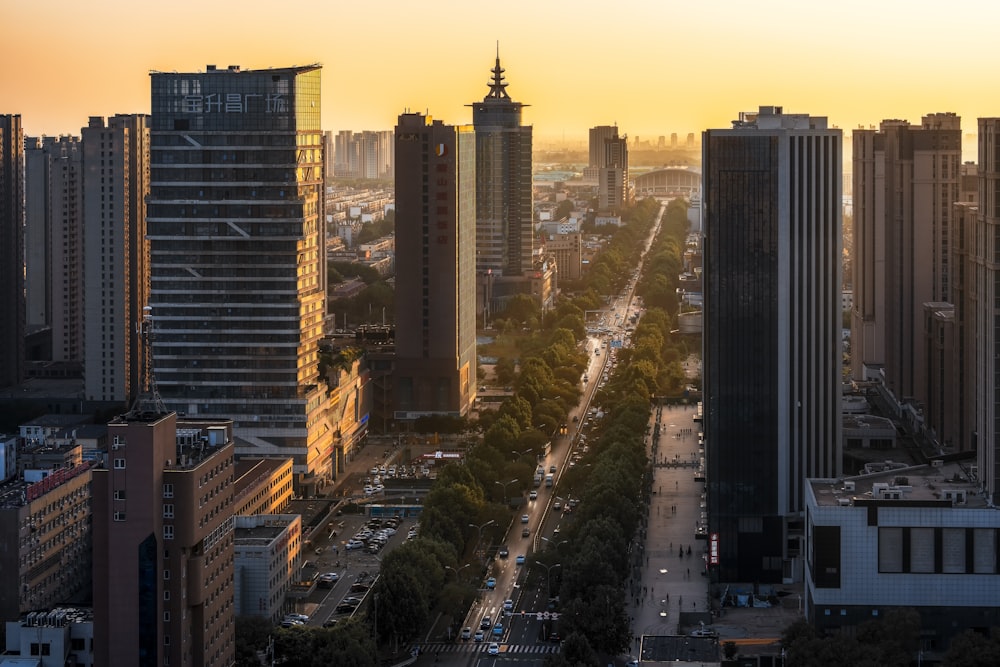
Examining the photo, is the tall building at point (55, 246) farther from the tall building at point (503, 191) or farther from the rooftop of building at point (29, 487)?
the rooftop of building at point (29, 487)

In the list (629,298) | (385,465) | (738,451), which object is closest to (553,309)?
(629,298)

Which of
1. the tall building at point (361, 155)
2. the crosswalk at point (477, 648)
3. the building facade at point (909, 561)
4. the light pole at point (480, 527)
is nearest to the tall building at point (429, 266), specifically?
the light pole at point (480, 527)

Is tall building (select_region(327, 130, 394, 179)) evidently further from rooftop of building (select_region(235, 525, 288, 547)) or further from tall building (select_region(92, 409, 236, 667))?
tall building (select_region(92, 409, 236, 667))

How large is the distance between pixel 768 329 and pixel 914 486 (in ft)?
18.3

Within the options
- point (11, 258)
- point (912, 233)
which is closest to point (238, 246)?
point (11, 258)

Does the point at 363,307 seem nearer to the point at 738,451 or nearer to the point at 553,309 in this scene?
the point at 553,309

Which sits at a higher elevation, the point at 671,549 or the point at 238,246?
the point at 238,246

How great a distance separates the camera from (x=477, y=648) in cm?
2984

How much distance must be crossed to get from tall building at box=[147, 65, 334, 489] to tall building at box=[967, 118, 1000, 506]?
51.1 feet

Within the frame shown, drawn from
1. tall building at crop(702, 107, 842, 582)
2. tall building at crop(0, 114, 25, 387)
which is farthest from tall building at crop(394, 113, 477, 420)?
tall building at crop(702, 107, 842, 582)

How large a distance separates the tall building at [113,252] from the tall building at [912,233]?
20275mm

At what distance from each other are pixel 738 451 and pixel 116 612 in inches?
586

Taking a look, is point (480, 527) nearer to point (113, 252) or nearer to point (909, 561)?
point (909, 561)

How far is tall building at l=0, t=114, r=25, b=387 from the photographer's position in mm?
53156
